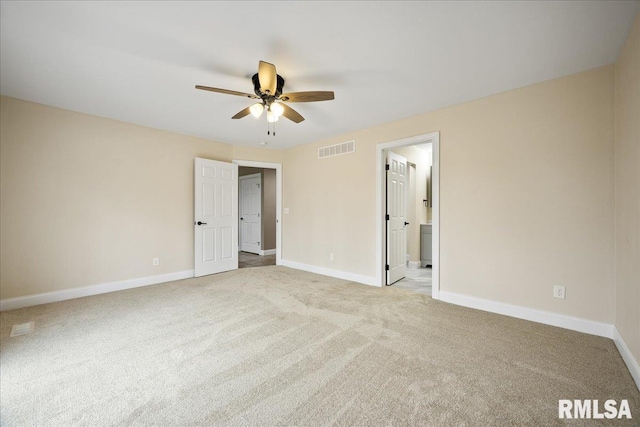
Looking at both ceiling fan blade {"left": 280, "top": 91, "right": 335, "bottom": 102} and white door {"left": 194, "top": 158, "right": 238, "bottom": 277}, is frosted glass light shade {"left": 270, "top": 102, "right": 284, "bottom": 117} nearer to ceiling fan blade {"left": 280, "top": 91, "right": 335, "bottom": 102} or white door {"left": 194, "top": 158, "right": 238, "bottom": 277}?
ceiling fan blade {"left": 280, "top": 91, "right": 335, "bottom": 102}

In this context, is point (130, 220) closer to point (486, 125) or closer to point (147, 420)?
point (147, 420)

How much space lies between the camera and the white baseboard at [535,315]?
2.37 meters

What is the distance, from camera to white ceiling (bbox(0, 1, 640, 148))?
172cm

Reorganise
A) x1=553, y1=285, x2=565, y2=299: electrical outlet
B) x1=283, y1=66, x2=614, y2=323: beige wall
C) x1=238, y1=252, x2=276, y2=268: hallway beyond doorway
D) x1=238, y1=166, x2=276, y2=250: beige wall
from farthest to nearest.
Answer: x1=238, y1=166, x2=276, y2=250: beige wall < x1=238, y1=252, x2=276, y2=268: hallway beyond doorway < x1=553, y1=285, x2=565, y2=299: electrical outlet < x1=283, y1=66, x2=614, y2=323: beige wall

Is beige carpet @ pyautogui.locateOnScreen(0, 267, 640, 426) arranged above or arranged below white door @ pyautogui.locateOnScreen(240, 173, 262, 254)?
below

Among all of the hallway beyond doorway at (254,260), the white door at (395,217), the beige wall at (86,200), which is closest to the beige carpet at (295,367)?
the beige wall at (86,200)

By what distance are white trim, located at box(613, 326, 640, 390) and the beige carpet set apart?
0.16 ft

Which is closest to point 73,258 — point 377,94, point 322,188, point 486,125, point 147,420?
point 147,420

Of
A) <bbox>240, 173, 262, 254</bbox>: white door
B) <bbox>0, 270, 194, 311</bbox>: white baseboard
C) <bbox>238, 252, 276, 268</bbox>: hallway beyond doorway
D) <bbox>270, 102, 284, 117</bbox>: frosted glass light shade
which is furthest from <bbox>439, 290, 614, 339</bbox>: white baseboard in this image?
<bbox>240, 173, 262, 254</bbox>: white door

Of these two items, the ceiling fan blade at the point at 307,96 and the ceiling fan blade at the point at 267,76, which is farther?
the ceiling fan blade at the point at 307,96

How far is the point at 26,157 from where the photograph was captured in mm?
3100

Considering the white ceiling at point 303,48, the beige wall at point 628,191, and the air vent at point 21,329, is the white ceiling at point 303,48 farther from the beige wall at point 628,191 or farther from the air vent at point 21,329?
the air vent at point 21,329

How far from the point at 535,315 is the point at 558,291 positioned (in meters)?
0.34

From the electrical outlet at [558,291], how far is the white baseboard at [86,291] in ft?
16.6
